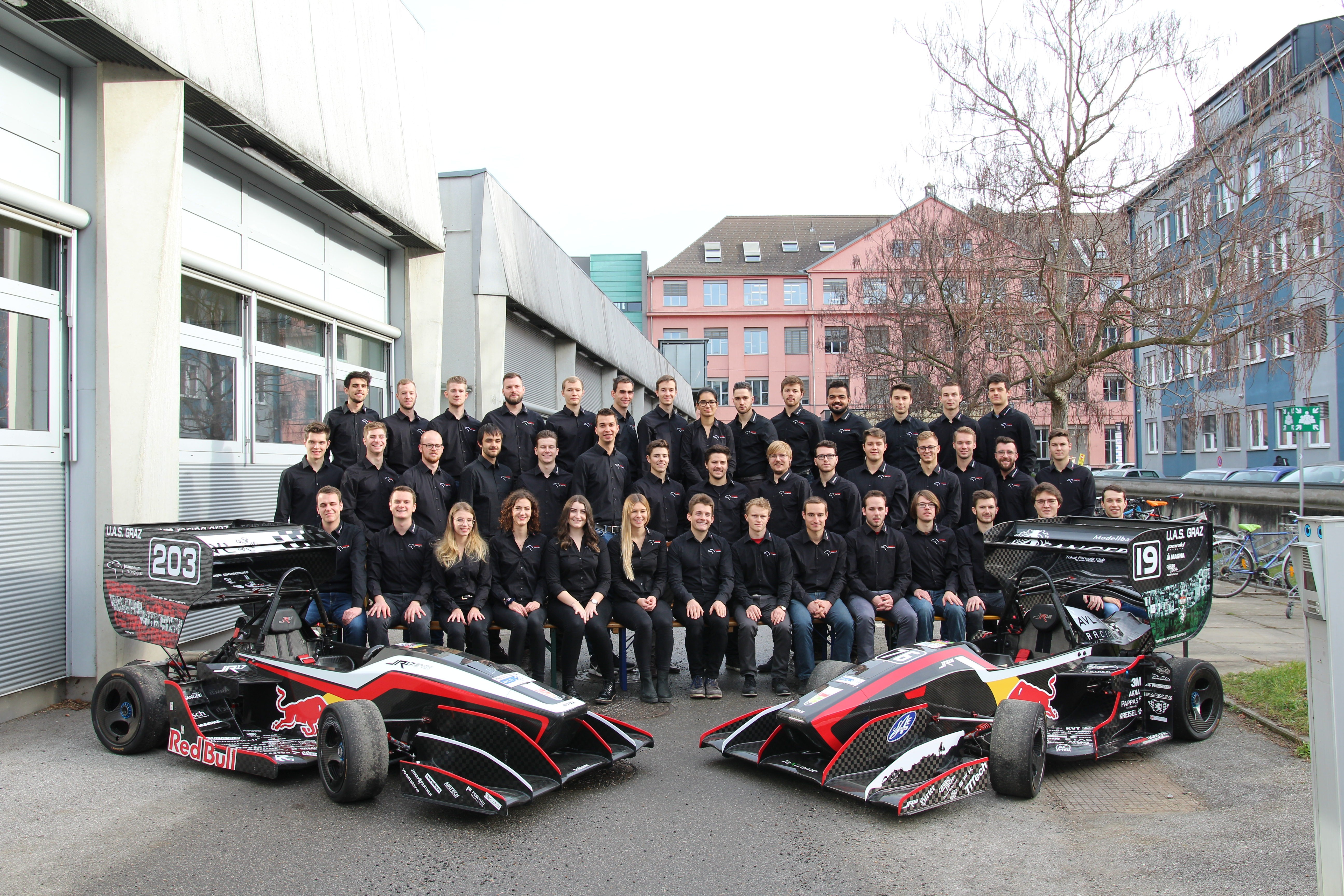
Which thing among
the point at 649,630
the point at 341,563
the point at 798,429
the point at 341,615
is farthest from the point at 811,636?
the point at 341,563

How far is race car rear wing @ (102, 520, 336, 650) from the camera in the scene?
579 centimetres

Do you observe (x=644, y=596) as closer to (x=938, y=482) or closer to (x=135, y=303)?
(x=938, y=482)

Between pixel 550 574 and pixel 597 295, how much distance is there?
1861 cm

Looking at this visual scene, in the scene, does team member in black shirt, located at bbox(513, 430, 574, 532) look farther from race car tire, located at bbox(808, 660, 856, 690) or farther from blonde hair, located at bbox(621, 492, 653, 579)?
race car tire, located at bbox(808, 660, 856, 690)

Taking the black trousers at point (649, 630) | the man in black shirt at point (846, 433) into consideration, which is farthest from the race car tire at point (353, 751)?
the man in black shirt at point (846, 433)

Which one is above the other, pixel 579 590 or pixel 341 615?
pixel 579 590

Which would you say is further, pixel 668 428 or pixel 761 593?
pixel 668 428

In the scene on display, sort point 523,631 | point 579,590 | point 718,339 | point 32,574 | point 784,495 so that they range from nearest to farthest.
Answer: point 32,574, point 523,631, point 579,590, point 784,495, point 718,339

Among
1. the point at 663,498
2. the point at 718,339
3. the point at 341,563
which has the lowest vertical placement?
the point at 341,563

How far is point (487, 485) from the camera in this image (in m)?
8.24

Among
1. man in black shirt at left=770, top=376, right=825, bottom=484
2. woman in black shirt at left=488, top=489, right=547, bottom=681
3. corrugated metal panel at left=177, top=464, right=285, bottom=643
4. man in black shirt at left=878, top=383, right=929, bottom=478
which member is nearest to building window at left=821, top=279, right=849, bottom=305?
man in black shirt at left=878, top=383, right=929, bottom=478

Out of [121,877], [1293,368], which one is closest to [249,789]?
[121,877]

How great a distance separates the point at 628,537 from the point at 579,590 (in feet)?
1.97

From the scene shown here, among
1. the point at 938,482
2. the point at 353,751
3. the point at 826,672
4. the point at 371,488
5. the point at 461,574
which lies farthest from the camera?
the point at 938,482
